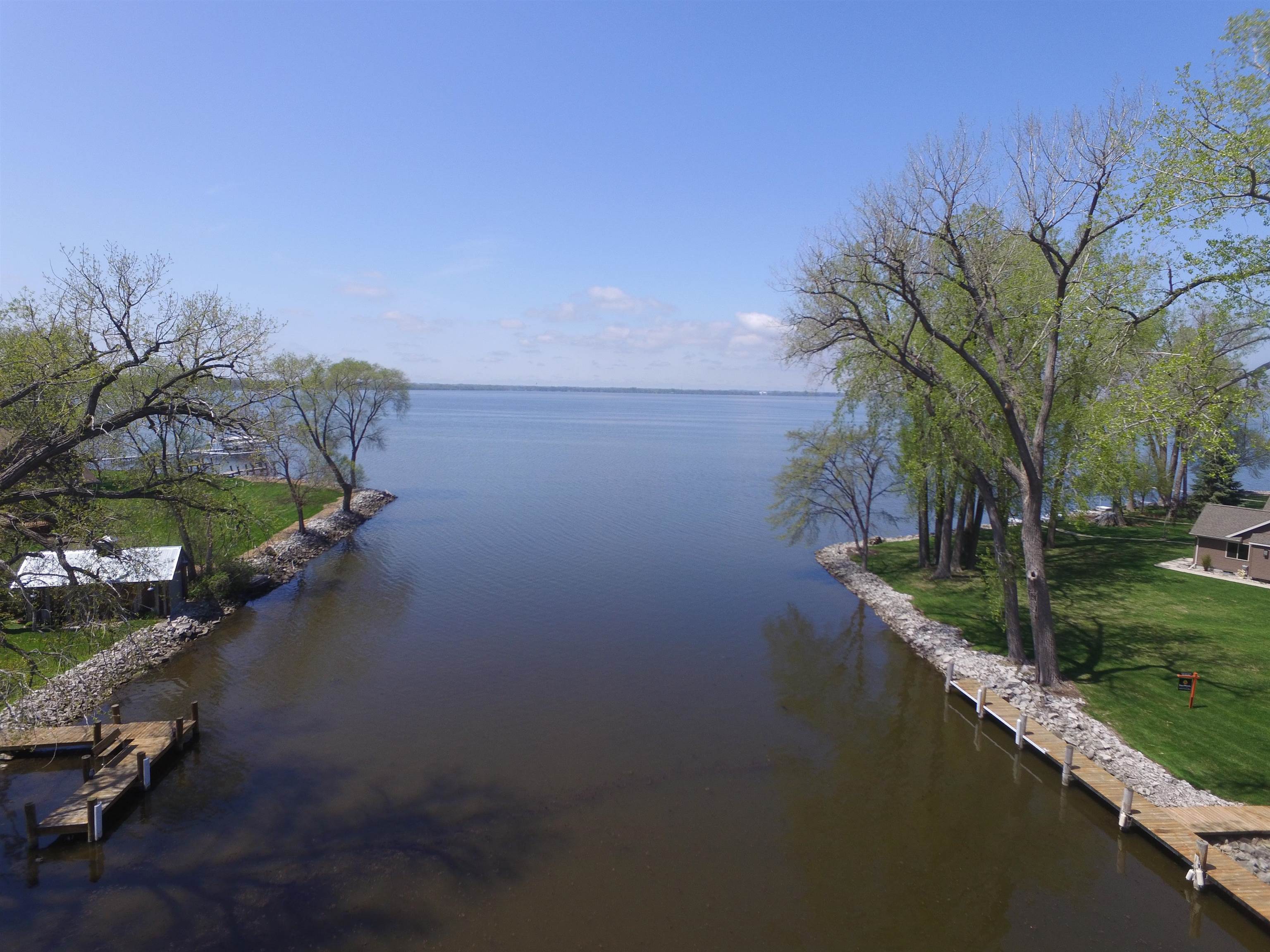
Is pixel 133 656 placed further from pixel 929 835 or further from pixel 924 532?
pixel 924 532

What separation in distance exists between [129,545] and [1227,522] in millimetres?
39079

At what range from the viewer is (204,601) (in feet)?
88.1

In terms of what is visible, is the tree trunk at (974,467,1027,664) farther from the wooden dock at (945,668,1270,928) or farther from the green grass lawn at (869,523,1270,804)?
the wooden dock at (945,668,1270,928)

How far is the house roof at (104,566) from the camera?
1218 centimetres

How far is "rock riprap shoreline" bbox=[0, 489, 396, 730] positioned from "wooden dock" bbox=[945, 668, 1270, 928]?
726 inches

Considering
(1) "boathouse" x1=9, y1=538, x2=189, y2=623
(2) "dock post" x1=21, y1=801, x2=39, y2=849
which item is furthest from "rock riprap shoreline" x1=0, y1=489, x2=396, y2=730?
(2) "dock post" x1=21, y1=801, x2=39, y2=849

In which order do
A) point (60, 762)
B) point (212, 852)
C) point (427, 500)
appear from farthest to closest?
point (427, 500)
point (60, 762)
point (212, 852)

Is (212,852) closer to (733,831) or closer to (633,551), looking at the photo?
(733,831)

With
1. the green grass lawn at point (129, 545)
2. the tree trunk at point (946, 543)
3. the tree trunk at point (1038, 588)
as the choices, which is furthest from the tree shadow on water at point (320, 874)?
the tree trunk at point (946, 543)

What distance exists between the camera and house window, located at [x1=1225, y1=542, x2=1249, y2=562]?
2878 cm

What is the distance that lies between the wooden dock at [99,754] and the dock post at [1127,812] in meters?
19.8

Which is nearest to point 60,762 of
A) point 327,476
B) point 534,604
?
point 534,604

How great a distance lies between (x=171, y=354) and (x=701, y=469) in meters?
59.9

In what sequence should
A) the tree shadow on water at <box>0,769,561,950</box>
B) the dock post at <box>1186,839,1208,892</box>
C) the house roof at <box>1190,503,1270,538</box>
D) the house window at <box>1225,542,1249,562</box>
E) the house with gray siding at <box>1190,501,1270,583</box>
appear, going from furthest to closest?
the house window at <box>1225,542,1249,562</box>
the house roof at <box>1190,503,1270,538</box>
the house with gray siding at <box>1190,501,1270,583</box>
the dock post at <box>1186,839,1208,892</box>
the tree shadow on water at <box>0,769,561,950</box>
